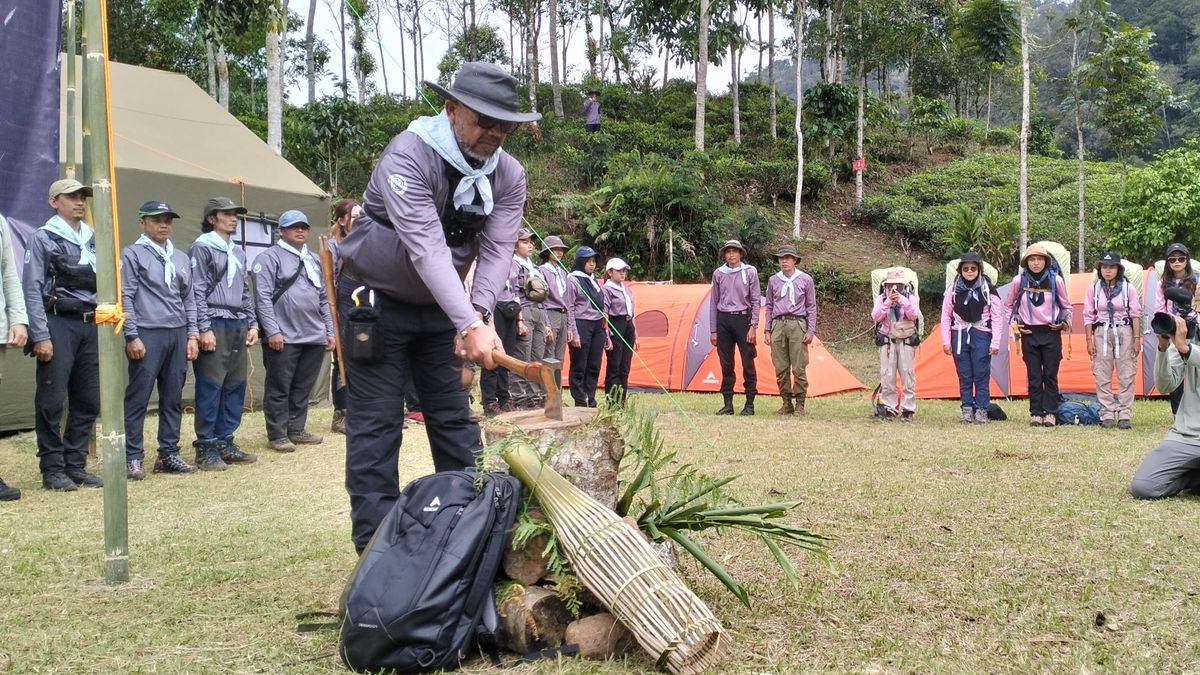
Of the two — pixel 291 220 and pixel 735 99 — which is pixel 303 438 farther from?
pixel 735 99

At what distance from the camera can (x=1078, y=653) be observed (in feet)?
9.86

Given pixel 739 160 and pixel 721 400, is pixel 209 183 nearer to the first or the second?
pixel 721 400

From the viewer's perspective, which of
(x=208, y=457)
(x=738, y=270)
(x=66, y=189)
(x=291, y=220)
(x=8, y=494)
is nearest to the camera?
(x=8, y=494)

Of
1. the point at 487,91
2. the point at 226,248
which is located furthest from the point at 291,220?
the point at 487,91

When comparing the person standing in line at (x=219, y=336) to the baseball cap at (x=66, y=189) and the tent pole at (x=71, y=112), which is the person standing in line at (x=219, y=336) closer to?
the baseball cap at (x=66, y=189)

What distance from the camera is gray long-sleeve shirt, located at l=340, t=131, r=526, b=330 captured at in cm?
325

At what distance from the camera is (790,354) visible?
1086 cm

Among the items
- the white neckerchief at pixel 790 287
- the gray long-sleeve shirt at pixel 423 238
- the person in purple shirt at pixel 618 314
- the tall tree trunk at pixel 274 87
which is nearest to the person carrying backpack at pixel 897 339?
the white neckerchief at pixel 790 287

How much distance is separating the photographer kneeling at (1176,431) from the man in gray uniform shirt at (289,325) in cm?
600

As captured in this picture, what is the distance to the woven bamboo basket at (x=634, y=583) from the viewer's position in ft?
9.18

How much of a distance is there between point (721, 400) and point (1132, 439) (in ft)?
17.6

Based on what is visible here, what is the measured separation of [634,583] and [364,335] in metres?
1.35

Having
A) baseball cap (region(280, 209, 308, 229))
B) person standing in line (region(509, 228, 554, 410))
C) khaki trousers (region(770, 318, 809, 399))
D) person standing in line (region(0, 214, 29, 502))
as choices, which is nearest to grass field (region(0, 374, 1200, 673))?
person standing in line (region(0, 214, 29, 502))

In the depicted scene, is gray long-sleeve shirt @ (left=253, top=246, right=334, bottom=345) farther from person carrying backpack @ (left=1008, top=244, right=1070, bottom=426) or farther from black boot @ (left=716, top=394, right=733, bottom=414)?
person carrying backpack @ (left=1008, top=244, right=1070, bottom=426)
